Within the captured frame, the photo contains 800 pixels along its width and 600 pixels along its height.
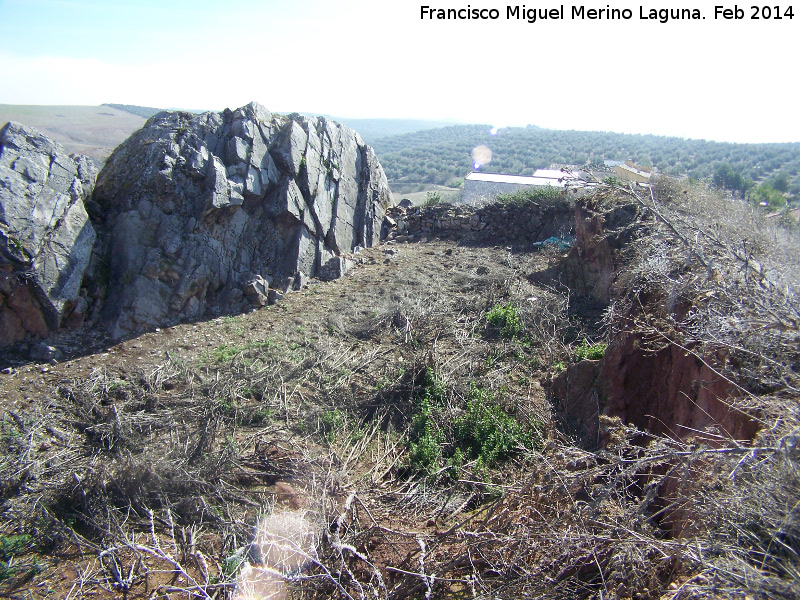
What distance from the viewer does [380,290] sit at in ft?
27.9

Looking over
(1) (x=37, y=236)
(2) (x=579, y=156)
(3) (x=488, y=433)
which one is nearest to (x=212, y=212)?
(1) (x=37, y=236)

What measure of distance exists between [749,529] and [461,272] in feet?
23.7

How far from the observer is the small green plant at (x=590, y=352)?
5.52m

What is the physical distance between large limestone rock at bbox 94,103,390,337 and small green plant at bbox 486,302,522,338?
3650 millimetres

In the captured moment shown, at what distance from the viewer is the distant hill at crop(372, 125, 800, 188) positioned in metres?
26.1

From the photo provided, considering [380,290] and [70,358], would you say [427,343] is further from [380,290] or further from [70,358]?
[70,358]

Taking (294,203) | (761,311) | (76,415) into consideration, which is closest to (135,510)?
(76,415)

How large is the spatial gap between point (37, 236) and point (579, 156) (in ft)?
114

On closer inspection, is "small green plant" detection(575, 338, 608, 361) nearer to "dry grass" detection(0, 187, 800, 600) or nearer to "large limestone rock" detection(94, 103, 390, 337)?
"dry grass" detection(0, 187, 800, 600)

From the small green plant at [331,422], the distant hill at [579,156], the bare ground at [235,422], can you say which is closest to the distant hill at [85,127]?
the bare ground at [235,422]

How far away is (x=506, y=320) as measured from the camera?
6.85 m

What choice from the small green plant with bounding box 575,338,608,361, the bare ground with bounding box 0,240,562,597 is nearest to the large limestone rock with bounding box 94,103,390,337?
the bare ground with bounding box 0,240,562,597

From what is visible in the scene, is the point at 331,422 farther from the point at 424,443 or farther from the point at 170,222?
the point at 170,222

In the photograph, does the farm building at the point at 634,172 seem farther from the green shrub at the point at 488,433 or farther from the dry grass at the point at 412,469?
the green shrub at the point at 488,433
